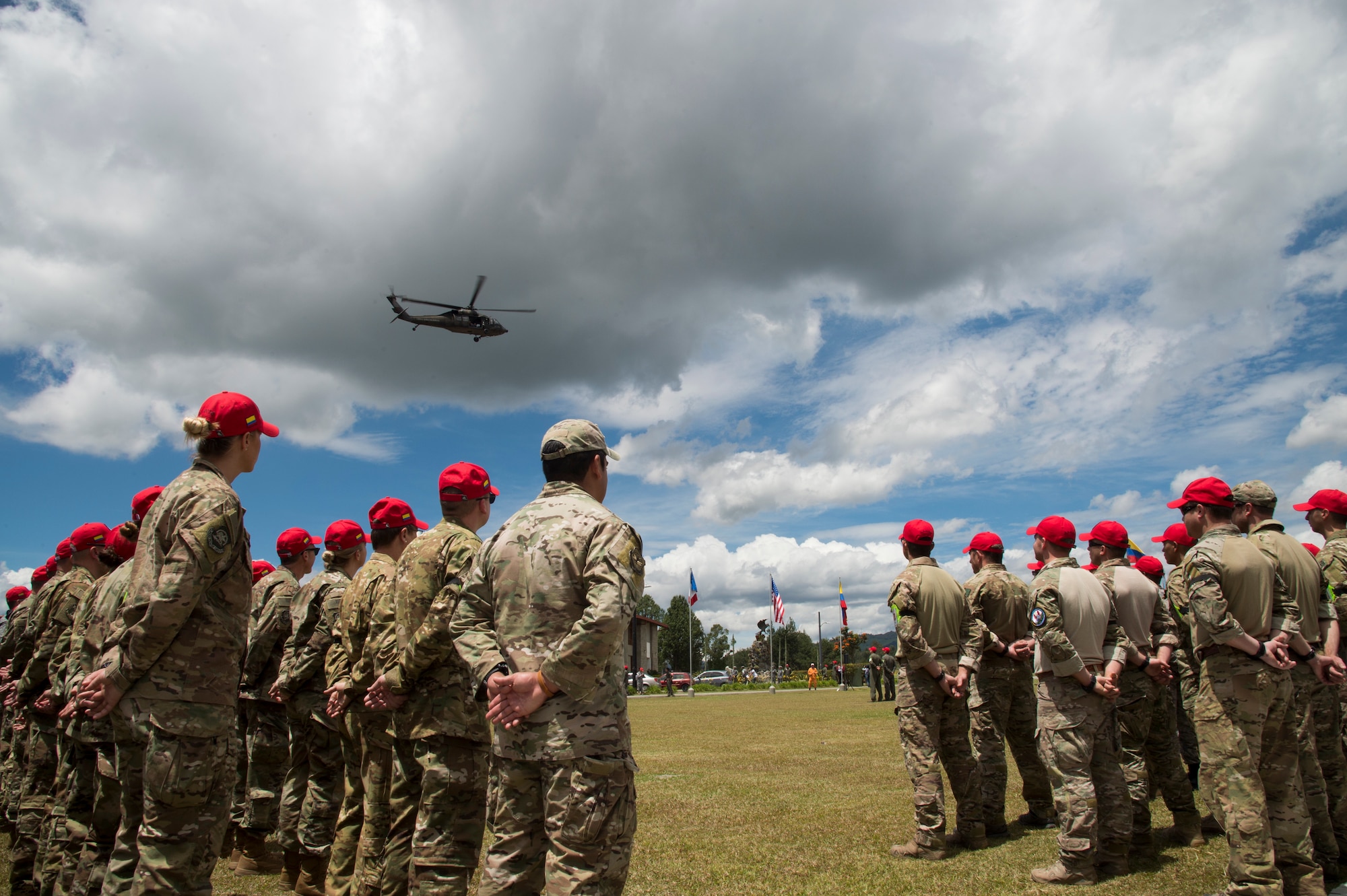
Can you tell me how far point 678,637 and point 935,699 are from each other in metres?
125

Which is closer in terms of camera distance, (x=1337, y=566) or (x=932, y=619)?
(x=1337, y=566)

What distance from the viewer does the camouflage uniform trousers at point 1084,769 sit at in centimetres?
534

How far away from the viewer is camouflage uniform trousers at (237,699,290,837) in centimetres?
661

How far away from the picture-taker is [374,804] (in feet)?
15.3

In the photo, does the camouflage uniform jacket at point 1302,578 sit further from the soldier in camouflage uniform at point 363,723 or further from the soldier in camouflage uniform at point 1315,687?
the soldier in camouflage uniform at point 363,723

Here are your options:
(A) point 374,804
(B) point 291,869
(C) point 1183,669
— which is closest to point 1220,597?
(C) point 1183,669

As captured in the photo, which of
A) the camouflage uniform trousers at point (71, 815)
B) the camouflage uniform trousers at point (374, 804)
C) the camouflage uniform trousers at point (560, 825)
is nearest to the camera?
the camouflage uniform trousers at point (560, 825)

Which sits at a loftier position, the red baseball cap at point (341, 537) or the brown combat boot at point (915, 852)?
the red baseball cap at point (341, 537)

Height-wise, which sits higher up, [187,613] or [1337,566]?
[1337,566]

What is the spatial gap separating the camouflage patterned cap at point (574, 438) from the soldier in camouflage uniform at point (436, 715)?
1087mm

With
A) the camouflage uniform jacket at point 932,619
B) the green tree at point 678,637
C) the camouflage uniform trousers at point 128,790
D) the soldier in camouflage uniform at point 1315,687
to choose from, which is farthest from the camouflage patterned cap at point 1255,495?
the green tree at point 678,637

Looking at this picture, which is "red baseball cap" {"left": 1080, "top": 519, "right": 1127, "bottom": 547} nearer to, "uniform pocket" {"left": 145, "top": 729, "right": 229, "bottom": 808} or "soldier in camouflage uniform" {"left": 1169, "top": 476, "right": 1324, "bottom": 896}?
"soldier in camouflage uniform" {"left": 1169, "top": 476, "right": 1324, "bottom": 896}

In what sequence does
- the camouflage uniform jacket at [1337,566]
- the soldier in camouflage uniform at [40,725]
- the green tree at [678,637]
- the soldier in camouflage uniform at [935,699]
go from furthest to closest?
the green tree at [678,637]
the camouflage uniform jacket at [1337,566]
the soldier in camouflage uniform at [935,699]
the soldier in camouflage uniform at [40,725]

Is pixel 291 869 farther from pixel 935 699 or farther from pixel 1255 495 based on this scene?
pixel 1255 495
